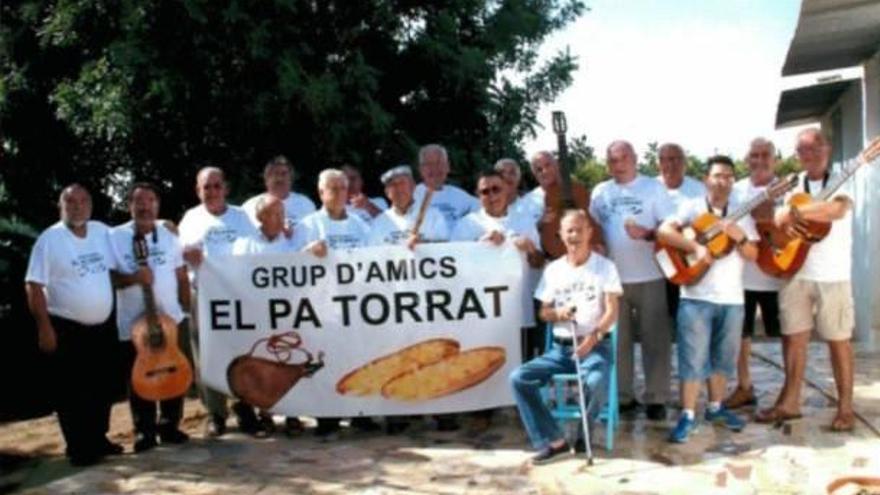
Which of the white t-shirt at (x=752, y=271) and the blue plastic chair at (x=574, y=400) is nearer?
the blue plastic chair at (x=574, y=400)

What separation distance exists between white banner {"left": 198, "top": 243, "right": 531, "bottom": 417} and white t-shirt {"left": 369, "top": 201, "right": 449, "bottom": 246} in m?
0.11

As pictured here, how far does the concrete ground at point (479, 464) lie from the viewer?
17.4ft

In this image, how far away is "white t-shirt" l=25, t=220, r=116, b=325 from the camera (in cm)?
590

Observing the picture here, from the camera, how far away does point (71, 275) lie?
593 centimetres

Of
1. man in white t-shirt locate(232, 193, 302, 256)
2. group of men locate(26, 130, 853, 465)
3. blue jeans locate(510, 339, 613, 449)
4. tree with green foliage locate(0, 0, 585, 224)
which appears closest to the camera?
blue jeans locate(510, 339, 613, 449)

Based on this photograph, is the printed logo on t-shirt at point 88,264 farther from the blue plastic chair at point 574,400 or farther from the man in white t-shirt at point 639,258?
the man in white t-shirt at point 639,258

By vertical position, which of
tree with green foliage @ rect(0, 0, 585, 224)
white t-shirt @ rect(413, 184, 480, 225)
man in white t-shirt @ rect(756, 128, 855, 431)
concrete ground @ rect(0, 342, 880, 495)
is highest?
tree with green foliage @ rect(0, 0, 585, 224)

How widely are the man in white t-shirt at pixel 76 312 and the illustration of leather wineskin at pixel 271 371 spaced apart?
92 centimetres

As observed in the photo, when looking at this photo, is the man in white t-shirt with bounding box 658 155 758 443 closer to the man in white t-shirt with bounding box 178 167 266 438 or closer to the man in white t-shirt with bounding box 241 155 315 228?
the man in white t-shirt with bounding box 241 155 315 228

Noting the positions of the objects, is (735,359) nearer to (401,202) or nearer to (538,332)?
(538,332)

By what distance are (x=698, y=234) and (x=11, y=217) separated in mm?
7627

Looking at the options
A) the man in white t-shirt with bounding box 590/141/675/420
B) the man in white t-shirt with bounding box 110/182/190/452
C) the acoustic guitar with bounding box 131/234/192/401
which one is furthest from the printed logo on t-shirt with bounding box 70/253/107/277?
the man in white t-shirt with bounding box 590/141/675/420

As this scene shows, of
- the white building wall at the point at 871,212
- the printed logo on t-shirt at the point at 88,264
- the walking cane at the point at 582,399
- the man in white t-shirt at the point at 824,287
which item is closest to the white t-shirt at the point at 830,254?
the man in white t-shirt at the point at 824,287

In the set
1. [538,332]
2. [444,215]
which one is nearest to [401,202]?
[444,215]
